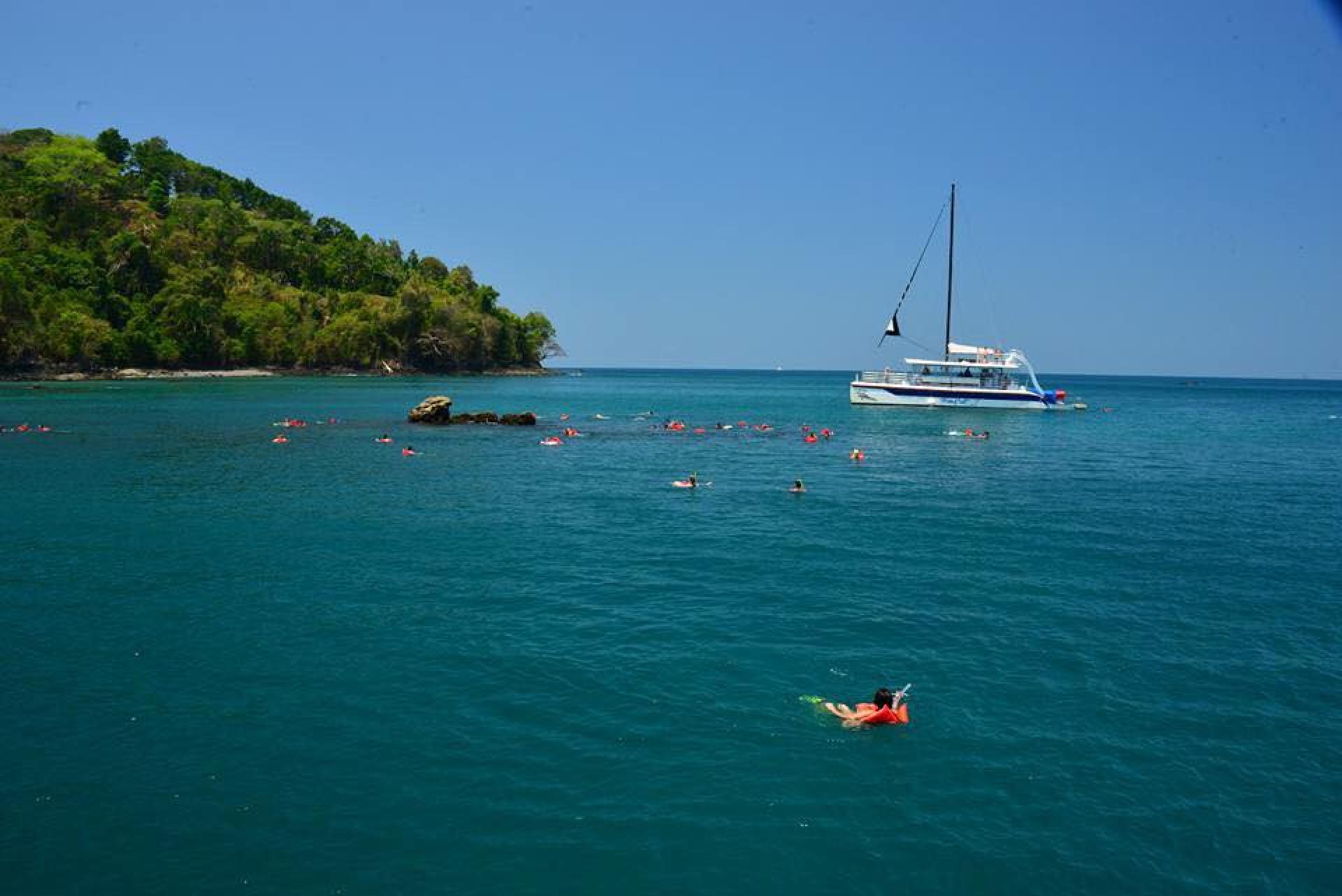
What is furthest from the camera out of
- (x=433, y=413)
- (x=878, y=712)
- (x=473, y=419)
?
(x=473, y=419)

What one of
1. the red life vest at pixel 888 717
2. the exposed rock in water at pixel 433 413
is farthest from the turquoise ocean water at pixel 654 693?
the exposed rock in water at pixel 433 413

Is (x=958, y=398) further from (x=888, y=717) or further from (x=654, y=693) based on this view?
(x=654, y=693)

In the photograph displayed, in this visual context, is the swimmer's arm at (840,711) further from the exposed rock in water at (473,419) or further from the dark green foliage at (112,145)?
the dark green foliage at (112,145)

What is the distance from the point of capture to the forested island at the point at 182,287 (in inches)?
4648

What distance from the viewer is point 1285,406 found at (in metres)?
140

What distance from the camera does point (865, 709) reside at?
14.4 meters

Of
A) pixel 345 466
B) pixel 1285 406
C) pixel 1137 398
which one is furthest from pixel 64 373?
pixel 1285 406

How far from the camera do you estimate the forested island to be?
4648 inches

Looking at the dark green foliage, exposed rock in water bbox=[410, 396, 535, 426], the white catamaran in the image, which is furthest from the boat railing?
the dark green foliage

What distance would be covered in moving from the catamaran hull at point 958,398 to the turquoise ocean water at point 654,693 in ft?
196

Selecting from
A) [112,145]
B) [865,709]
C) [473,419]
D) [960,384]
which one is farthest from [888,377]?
[112,145]

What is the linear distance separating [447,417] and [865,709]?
197 ft

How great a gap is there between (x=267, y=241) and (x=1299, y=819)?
189 meters

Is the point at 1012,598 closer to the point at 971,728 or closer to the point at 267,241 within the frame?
the point at 971,728
